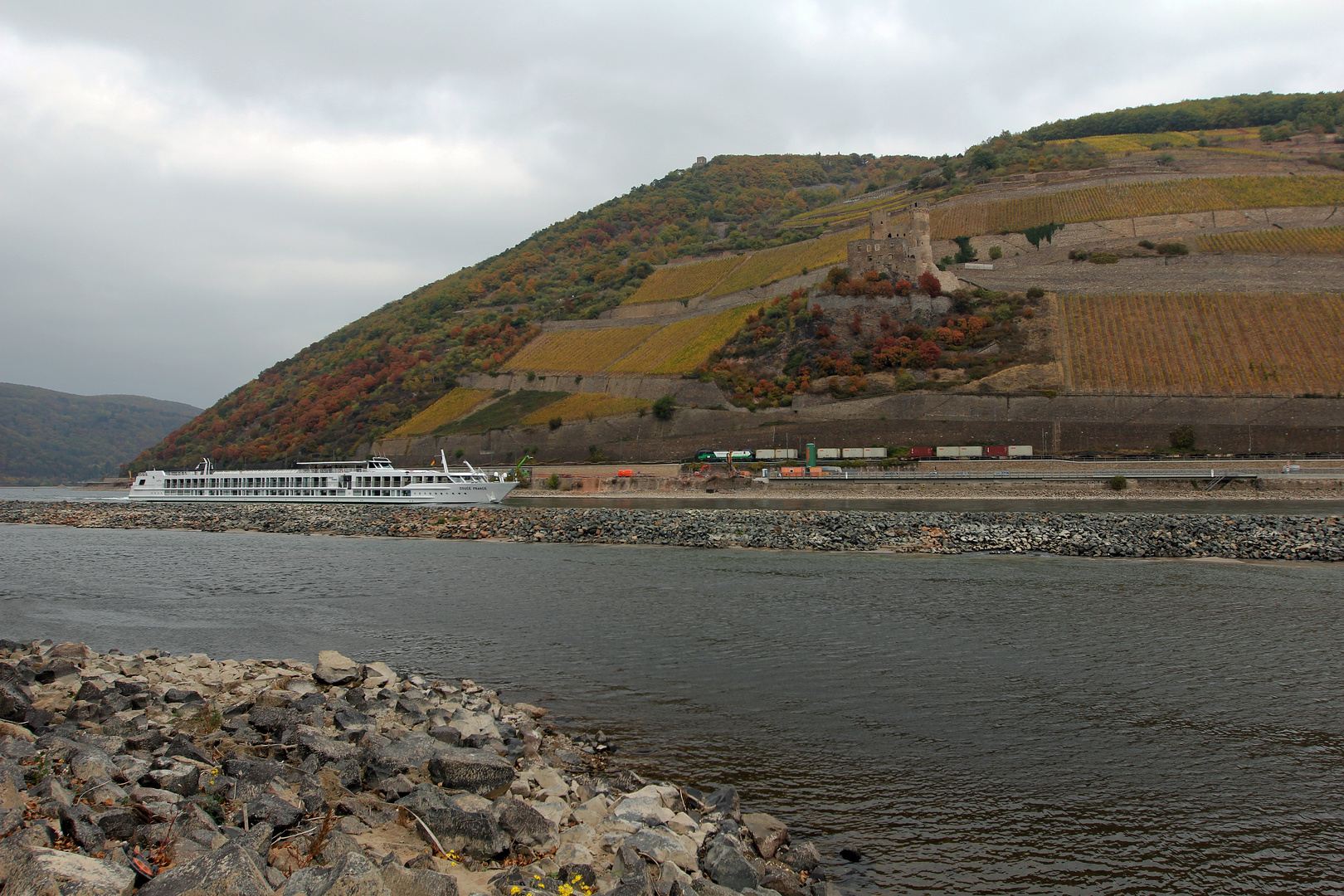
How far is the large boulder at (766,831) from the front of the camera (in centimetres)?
764

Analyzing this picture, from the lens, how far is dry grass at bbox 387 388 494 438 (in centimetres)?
9238

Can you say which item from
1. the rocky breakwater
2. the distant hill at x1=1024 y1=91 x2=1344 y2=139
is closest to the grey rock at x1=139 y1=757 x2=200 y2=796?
the rocky breakwater

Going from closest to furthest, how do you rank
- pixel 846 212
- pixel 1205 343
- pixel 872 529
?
pixel 872 529 < pixel 1205 343 < pixel 846 212

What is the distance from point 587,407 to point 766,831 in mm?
75700

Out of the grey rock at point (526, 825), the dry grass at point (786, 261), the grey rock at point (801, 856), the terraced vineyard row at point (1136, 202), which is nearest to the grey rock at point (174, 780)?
the grey rock at point (526, 825)

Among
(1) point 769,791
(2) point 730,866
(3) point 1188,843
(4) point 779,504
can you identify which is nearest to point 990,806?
(3) point 1188,843

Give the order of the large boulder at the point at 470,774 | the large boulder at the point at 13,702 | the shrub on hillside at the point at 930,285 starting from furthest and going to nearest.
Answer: the shrub on hillside at the point at 930,285, the large boulder at the point at 13,702, the large boulder at the point at 470,774

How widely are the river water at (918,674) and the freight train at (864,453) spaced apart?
109ft

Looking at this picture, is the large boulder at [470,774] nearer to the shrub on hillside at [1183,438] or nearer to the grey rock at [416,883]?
the grey rock at [416,883]

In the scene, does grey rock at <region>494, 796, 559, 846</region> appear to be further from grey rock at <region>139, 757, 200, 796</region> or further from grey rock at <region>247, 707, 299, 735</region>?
grey rock at <region>247, 707, 299, 735</region>

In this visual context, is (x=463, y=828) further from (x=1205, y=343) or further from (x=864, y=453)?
(x=1205, y=343)

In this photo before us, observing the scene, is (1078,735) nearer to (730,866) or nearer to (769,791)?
Answer: (769,791)

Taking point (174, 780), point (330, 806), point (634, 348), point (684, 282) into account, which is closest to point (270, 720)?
point (174, 780)

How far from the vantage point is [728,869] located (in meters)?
6.81
